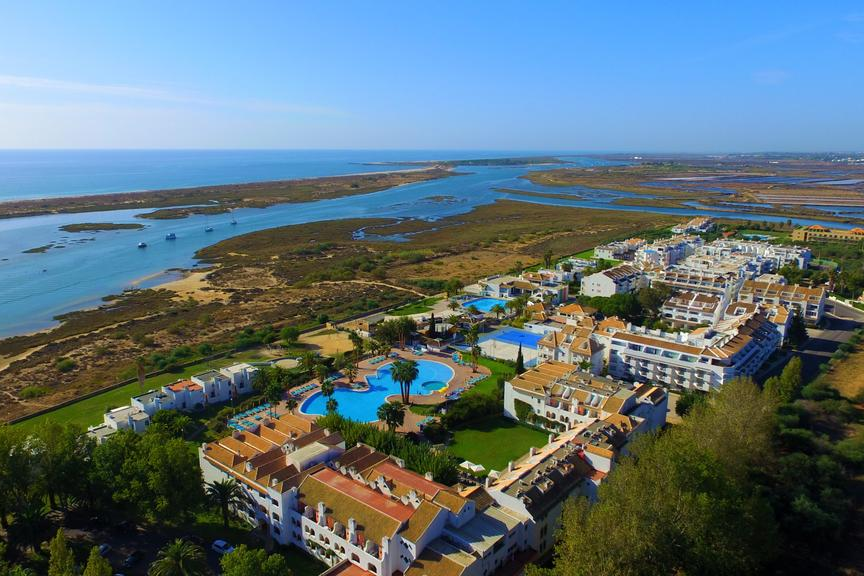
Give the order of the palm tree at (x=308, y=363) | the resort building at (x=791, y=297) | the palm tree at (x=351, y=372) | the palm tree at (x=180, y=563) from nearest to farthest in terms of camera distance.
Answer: the palm tree at (x=180, y=563)
the palm tree at (x=351, y=372)
the palm tree at (x=308, y=363)
the resort building at (x=791, y=297)

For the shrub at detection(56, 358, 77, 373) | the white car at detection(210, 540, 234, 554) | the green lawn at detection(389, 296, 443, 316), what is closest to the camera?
the white car at detection(210, 540, 234, 554)

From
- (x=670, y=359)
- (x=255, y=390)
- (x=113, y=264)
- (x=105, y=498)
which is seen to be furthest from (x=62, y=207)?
(x=670, y=359)

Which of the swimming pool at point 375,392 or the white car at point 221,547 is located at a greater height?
the white car at point 221,547

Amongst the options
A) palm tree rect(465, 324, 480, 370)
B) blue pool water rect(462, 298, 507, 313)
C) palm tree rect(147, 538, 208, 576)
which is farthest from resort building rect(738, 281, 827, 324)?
palm tree rect(147, 538, 208, 576)

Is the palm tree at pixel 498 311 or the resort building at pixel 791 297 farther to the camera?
the palm tree at pixel 498 311

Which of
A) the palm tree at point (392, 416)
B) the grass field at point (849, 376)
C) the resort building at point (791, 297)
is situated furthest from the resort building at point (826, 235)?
the palm tree at point (392, 416)

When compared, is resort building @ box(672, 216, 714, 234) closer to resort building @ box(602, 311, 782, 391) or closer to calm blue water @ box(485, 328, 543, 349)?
calm blue water @ box(485, 328, 543, 349)

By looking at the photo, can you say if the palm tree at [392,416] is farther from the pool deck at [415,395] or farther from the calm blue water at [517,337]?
the calm blue water at [517,337]

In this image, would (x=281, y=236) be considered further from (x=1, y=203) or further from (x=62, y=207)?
(x=1, y=203)
